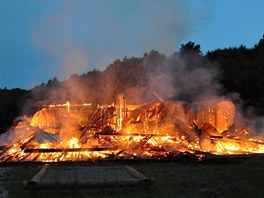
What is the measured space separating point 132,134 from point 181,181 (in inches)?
260

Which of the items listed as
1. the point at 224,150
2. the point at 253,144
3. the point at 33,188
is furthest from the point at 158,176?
the point at 253,144

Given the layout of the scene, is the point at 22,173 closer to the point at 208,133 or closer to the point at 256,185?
the point at 256,185

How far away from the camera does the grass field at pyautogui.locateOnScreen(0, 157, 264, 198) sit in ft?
23.7

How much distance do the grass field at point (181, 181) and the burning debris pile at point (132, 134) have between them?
1212 millimetres

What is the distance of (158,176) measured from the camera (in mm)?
9367

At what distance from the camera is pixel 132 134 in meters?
15.1

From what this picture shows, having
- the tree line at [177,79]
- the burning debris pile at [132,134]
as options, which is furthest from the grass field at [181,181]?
the tree line at [177,79]

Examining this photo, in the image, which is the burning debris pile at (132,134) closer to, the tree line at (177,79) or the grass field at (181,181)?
the grass field at (181,181)

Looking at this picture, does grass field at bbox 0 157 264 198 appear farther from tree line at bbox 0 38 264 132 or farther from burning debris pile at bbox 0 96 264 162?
tree line at bbox 0 38 264 132

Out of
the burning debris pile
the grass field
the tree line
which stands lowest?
the grass field

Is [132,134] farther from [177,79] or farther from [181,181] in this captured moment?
[177,79]

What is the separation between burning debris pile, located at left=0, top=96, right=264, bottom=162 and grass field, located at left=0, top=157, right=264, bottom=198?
3.98ft

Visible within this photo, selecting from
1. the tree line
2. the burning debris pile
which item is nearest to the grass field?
the burning debris pile

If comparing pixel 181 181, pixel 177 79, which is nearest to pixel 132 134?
pixel 181 181
